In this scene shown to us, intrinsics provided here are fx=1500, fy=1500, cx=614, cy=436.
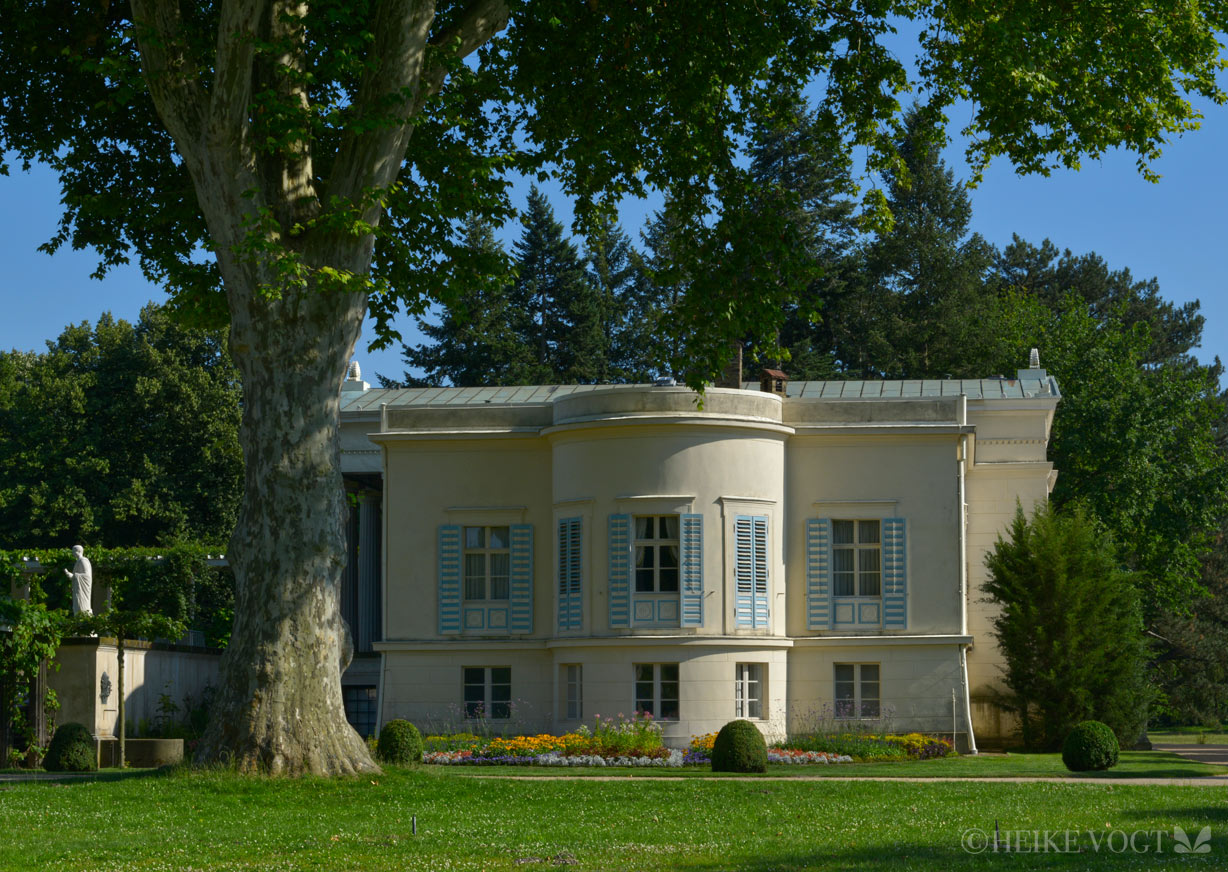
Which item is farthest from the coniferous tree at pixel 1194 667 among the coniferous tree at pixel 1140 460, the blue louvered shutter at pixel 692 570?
the blue louvered shutter at pixel 692 570

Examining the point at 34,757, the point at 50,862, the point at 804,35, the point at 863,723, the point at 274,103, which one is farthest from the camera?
the point at 863,723

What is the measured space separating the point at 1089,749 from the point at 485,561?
12955mm

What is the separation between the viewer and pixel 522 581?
96.7 ft

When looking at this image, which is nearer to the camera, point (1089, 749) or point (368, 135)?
point (368, 135)

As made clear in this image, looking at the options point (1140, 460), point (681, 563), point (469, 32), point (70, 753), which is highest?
point (469, 32)

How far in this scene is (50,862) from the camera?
10.9 meters

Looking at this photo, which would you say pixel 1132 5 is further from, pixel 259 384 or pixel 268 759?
pixel 268 759

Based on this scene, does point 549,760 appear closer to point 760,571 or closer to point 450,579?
point 760,571

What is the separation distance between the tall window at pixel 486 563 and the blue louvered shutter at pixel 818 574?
19.4 feet

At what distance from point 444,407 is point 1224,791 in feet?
57.1

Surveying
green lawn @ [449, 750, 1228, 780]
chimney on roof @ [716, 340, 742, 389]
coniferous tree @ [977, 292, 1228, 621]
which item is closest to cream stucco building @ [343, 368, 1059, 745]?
chimney on roof @ [716, 340, 742, 389]

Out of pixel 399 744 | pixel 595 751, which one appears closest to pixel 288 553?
pixel 399 744

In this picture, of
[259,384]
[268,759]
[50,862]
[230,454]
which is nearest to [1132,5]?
[259,384]

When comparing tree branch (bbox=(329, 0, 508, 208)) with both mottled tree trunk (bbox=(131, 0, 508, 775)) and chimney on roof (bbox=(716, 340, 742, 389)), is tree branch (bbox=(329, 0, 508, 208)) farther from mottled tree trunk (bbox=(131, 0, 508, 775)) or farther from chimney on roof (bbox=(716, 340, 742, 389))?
chimney on roof (bbox=(716, 340, 742, 389))
